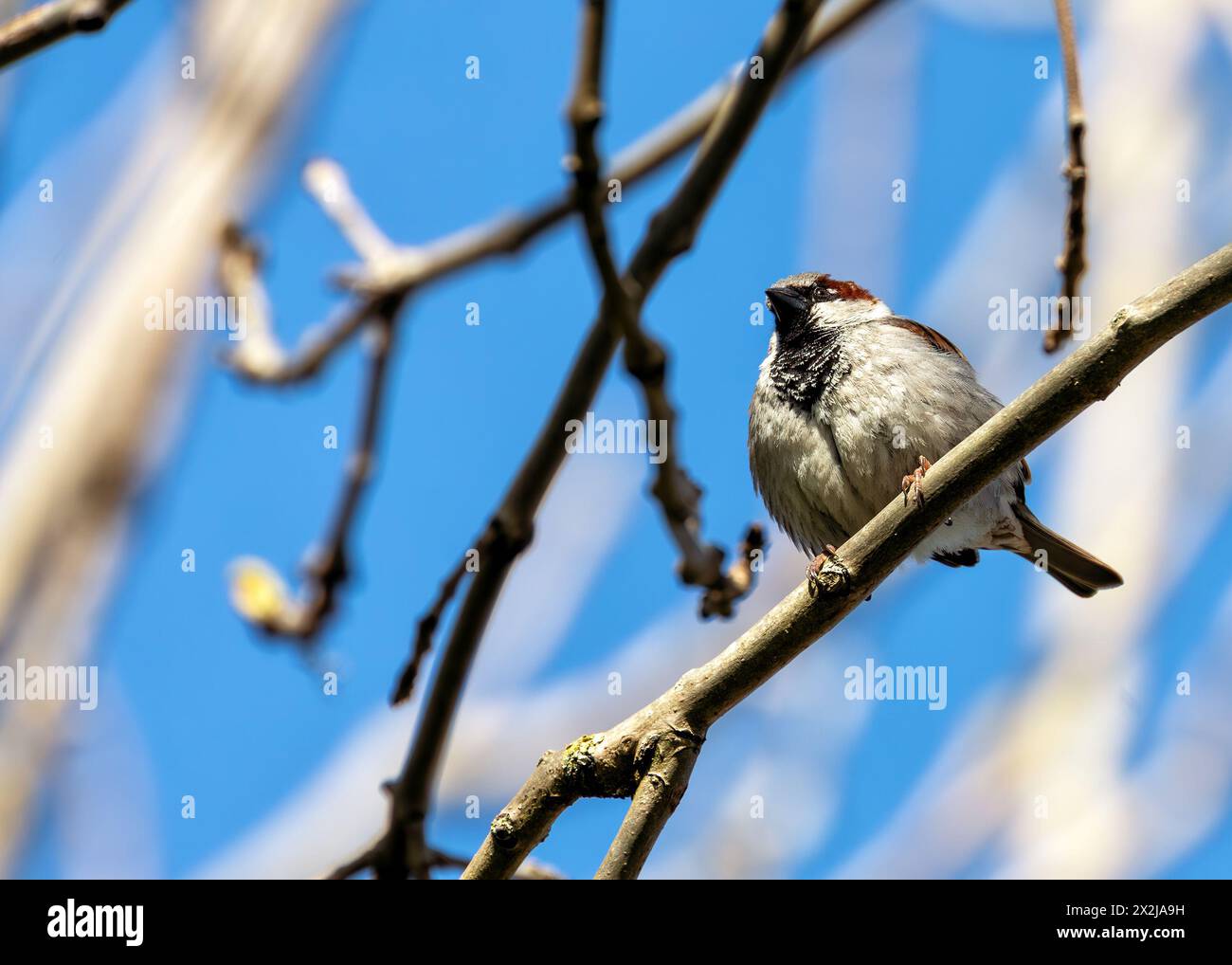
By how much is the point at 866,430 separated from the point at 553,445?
1761mm

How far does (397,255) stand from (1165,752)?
18.5 feet

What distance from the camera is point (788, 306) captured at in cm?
534

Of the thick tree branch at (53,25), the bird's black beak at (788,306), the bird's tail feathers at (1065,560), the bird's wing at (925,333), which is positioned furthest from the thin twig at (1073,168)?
the thick tree branch at (53,25)

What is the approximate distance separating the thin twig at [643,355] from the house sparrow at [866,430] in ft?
3.77

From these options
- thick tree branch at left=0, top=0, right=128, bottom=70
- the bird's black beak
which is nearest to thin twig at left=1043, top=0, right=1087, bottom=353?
the bird's black beak

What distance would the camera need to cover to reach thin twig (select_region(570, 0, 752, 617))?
8.53ft

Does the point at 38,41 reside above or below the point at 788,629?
above

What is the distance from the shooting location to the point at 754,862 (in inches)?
313

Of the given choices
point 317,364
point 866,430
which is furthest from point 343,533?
point 866,430

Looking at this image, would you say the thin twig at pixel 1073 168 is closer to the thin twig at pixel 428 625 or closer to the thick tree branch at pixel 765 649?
the thick tree branch at pixel 765 649

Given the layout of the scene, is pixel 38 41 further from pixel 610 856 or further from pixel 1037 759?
pixel 1037 759

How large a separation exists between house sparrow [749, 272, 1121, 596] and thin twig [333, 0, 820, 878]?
5.09 feet
